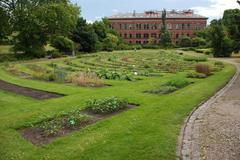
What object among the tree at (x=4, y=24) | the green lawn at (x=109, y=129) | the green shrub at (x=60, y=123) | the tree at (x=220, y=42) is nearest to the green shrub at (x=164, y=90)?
the green lawn at (x=109, y=129)

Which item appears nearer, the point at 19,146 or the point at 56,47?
the point at 19,146

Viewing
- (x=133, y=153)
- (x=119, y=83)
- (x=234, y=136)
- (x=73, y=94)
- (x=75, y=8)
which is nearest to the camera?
(x=133, y=153)

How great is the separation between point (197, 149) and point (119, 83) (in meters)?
11.7

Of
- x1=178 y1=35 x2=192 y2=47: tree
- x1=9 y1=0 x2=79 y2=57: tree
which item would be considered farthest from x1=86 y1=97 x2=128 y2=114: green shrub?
x1=178 y1=35 x2=192 y2=47: tree

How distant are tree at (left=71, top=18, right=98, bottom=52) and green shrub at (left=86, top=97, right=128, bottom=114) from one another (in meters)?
49.4

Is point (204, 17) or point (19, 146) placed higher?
point (204, 17)

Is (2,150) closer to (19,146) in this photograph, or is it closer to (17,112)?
(19,146)

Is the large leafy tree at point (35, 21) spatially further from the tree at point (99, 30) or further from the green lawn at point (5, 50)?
the tree at point (99, 30)

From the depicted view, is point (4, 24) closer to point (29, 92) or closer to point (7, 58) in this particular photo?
point (7, 58)

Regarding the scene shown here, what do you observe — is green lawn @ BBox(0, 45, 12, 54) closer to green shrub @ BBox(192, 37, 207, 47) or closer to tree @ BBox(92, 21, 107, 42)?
tree @ BBox(92, 21, 107, 42)

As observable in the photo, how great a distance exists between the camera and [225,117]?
33.0 ft

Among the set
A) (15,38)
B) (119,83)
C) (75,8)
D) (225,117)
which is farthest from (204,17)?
(225,117)

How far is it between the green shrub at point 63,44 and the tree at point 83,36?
5246 mm

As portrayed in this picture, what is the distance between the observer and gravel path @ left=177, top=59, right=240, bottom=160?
686 cm
